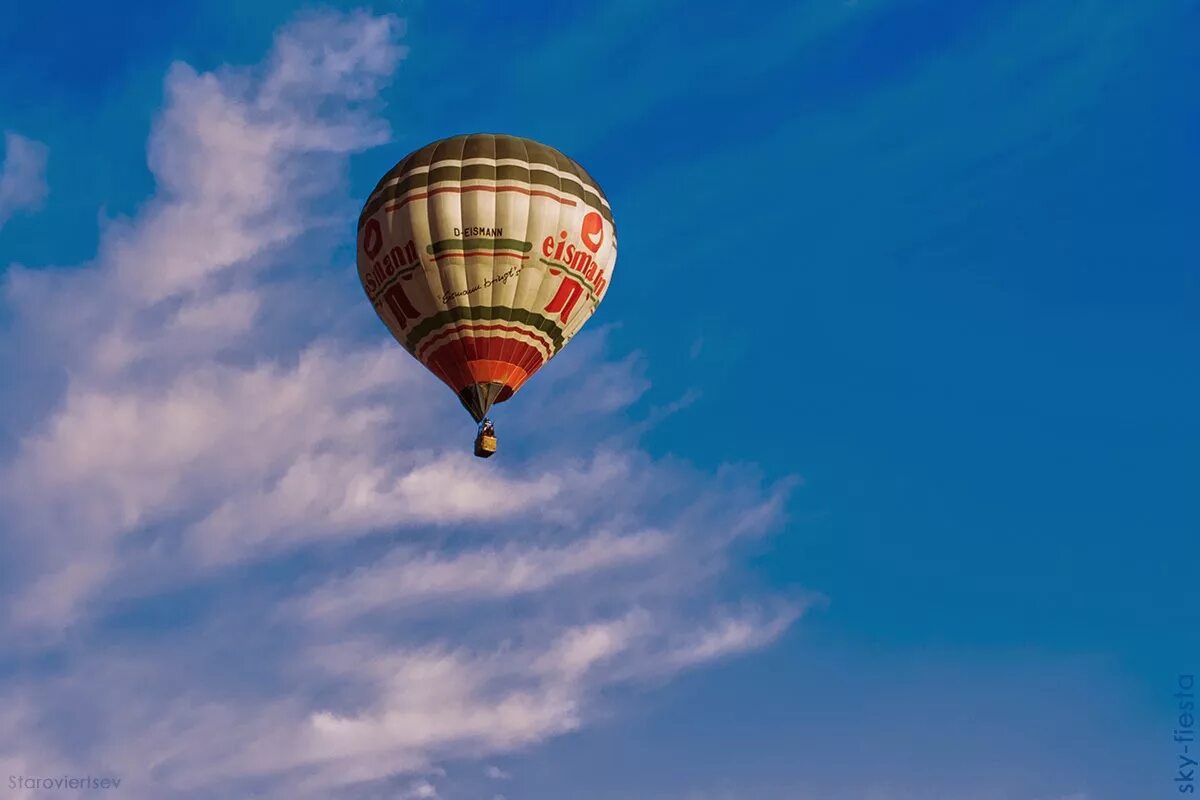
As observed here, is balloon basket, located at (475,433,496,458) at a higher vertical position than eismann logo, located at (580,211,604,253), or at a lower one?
lower

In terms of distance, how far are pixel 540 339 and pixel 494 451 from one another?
417 centimetres

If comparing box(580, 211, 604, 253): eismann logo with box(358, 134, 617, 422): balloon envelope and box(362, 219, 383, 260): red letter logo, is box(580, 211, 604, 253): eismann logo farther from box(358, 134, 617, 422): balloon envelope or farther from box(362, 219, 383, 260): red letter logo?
box(362, 219, 383, 260): red letter logo

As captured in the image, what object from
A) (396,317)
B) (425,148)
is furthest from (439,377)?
(425,148)

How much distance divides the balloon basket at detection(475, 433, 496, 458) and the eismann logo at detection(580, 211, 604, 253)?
7.18m

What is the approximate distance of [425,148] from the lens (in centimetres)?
6794

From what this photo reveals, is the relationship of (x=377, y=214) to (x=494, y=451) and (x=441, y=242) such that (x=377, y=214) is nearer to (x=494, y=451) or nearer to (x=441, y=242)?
(x=441, y=242)

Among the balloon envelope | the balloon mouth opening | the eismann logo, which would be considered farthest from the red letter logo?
the eismann logo

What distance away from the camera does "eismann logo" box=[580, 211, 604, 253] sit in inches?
2643

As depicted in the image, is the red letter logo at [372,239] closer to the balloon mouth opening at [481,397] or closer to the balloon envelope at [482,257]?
the balloon envelope at [482,257]

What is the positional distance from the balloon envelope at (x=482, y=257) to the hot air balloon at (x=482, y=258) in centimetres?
3

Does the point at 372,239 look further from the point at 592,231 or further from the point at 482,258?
the point at 592,231

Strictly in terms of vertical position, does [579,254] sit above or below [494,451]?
above

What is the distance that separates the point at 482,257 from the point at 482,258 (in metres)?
0.03

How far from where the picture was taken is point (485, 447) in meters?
65.2
